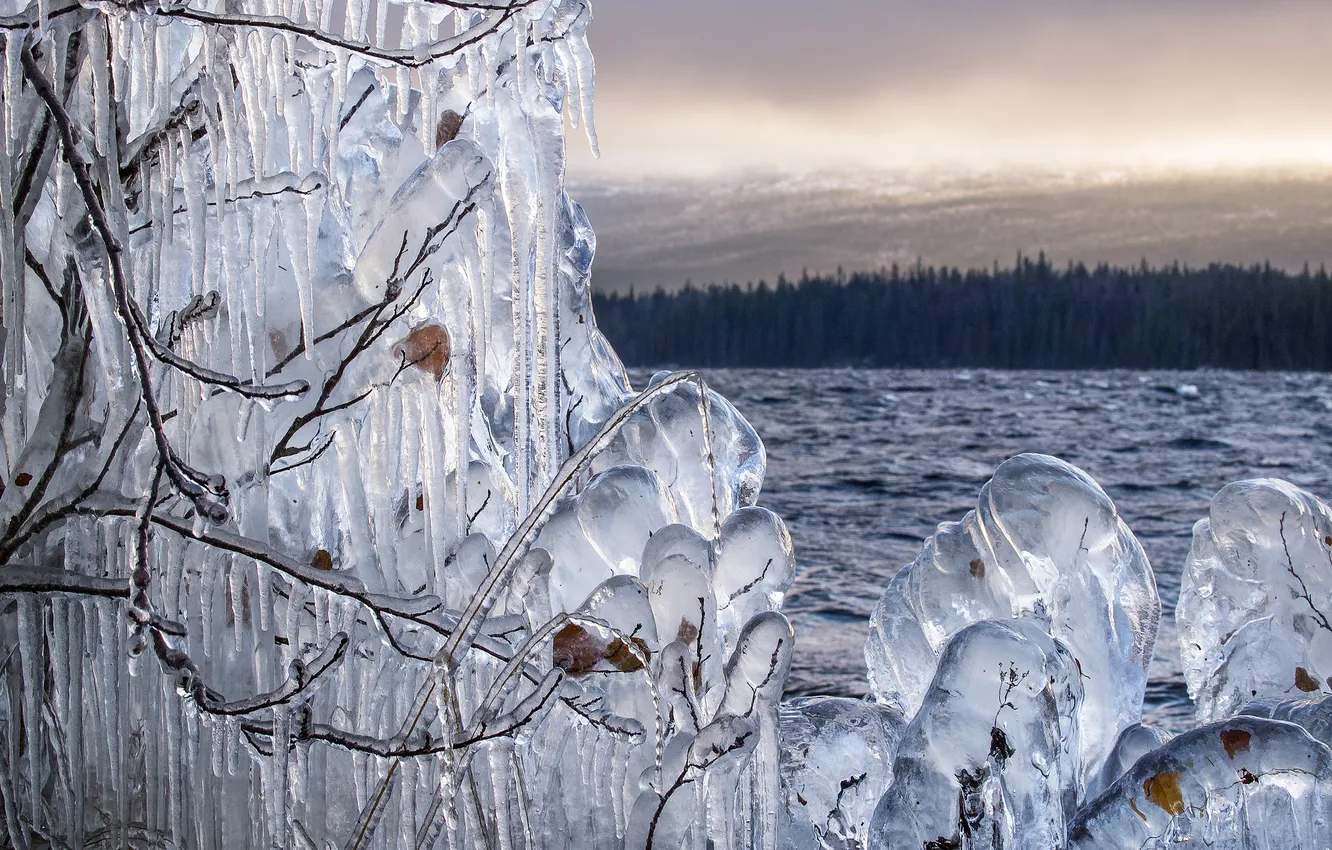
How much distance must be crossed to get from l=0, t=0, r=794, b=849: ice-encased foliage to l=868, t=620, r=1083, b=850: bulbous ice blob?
446 mm

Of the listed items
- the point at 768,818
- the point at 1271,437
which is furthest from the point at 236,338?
the point at 1271,437

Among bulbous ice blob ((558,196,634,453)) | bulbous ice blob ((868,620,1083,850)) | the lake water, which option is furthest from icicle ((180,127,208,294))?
the lake water

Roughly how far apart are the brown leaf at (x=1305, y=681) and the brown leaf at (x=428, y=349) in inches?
155

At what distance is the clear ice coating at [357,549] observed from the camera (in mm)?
2854

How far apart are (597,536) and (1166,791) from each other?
1855 millimetres

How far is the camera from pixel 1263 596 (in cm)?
529

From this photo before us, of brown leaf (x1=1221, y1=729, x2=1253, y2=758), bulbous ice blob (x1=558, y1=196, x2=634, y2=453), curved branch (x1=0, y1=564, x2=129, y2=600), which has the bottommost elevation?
brown leaf (x1=1221, y1=729, x2=1253, y2=758)

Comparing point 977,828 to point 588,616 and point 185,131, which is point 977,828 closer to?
point 588,616

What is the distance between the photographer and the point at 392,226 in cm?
330

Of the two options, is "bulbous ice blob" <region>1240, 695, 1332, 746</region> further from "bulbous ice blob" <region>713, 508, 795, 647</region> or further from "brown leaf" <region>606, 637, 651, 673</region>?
"brown leaf" <region>606, 637, 651, 673</region>

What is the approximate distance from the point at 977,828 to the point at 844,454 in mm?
26634

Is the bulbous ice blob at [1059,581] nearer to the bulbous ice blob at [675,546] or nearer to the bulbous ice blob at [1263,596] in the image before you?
the bulbous ice blob at [1263,596]

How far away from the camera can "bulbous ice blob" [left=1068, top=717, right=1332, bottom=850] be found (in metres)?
3.61

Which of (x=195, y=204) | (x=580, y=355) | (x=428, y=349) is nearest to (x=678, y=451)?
(x=580, y=355)
